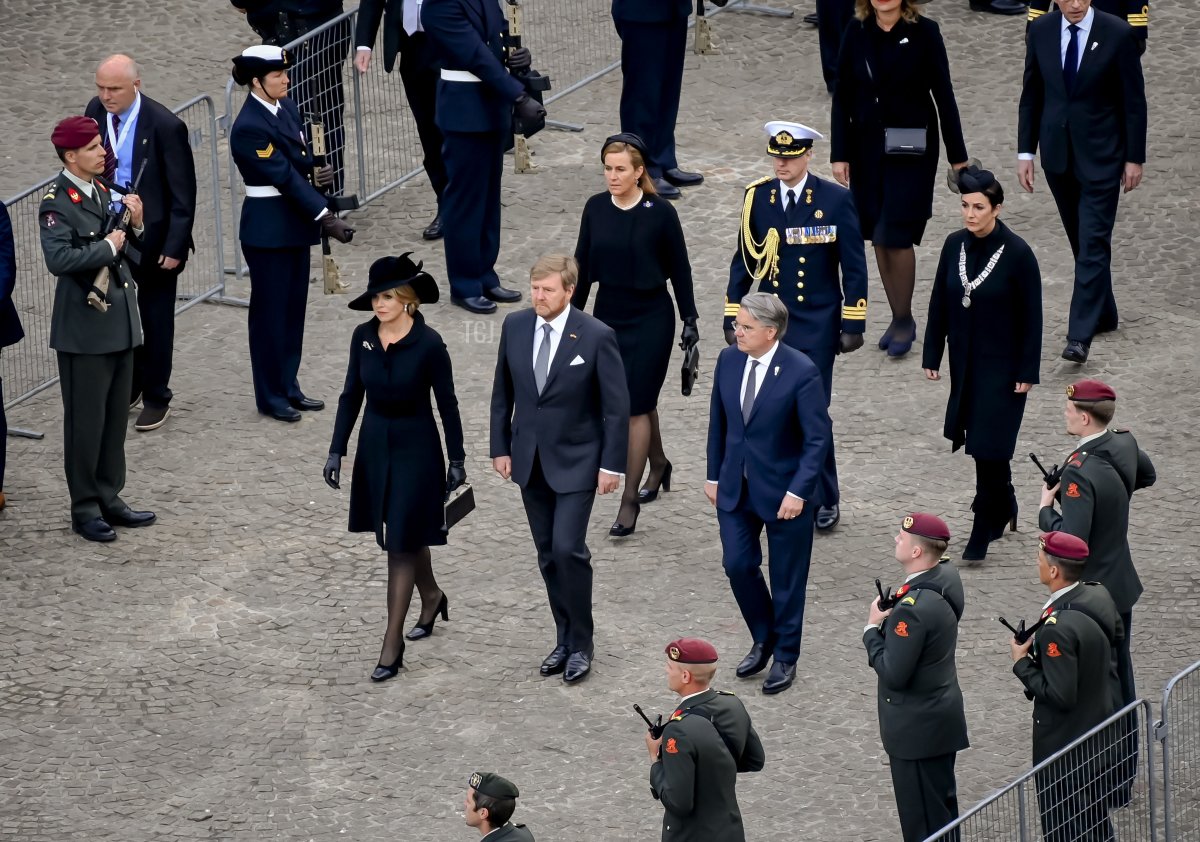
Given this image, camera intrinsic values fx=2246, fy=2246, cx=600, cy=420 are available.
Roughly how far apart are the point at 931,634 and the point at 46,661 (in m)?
4.47

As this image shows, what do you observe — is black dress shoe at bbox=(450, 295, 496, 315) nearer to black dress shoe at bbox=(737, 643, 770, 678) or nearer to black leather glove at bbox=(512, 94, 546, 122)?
black leather glove at bbox=(512, 94, 546, 122)

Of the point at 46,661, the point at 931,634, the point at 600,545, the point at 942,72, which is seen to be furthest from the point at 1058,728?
the point at 942,72

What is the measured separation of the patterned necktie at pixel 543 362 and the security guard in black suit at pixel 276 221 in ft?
9.23

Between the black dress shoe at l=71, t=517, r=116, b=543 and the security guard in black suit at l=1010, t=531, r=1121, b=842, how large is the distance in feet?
Answer: 17.3

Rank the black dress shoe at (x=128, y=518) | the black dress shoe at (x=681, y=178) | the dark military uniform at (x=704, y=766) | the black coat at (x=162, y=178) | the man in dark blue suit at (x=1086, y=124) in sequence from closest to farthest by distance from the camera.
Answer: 1. the dark military uniform at (x=704, y=766)
2. the black dress shoe at (x=128, y=518)
3. the black coat at (x=162, y=178)
4. the man in dark blue suit at (x=1086, y=124)
5. the black dress shoe at (x=681, y=178)

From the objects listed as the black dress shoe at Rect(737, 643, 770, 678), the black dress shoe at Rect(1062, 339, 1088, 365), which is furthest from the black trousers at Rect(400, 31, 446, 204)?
the black dress shoe at Rect(737, 643, 770, 678)

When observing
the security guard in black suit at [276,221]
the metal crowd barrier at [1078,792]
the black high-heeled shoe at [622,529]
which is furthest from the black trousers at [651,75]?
the metal crowd barrier at [1078,792]

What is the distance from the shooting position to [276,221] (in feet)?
42.9

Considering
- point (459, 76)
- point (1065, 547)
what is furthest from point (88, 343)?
point (1065, 547)

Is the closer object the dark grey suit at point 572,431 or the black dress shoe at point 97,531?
the dark grey suit at point 572,431

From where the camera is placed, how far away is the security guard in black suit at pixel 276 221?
1290 centimetres

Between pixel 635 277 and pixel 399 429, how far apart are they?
1748 mm

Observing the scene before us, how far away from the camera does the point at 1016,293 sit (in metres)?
11.1

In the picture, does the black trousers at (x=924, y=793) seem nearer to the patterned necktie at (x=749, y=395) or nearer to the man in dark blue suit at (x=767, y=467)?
the man in dark blue suit at (x=767, y=467)
